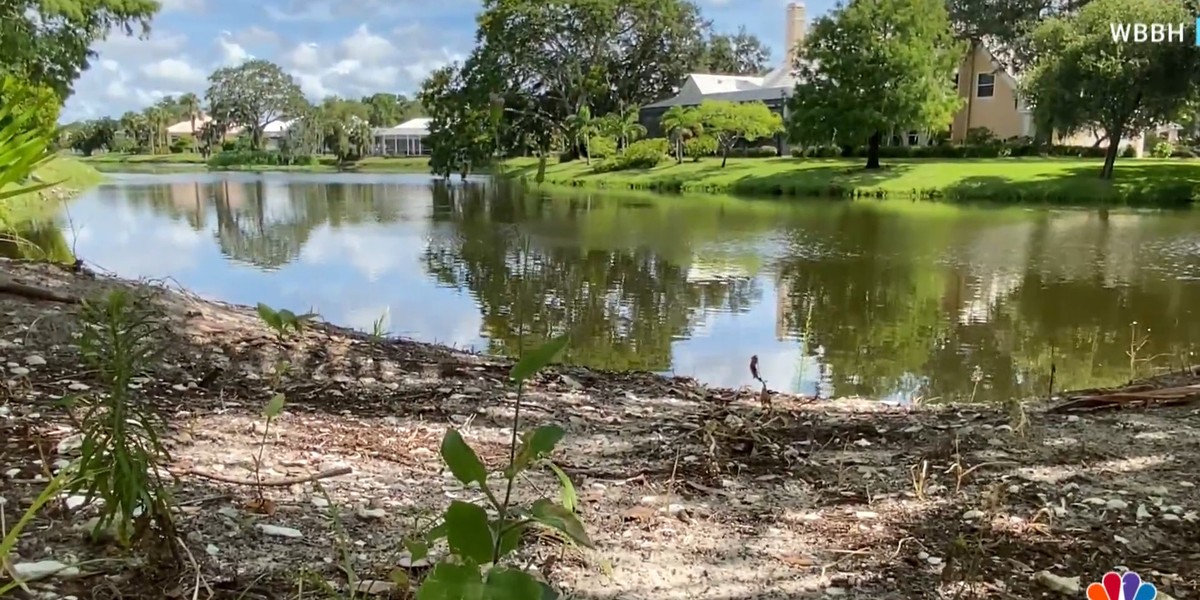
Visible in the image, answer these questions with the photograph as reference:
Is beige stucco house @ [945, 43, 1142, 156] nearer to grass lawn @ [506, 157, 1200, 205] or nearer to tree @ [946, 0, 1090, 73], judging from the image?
tree @ [946, 0, 1090, 73]

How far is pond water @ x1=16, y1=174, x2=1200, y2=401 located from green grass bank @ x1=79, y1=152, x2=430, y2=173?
105ft

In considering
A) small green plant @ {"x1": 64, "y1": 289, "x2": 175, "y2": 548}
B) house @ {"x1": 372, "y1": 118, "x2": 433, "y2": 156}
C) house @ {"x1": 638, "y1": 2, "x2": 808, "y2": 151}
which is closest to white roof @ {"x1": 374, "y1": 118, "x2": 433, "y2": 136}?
house @ {"x1": 372, "y1": 118, "x2": 433, "y2": 156}

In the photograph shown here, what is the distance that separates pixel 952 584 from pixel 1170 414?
1856 millimetres

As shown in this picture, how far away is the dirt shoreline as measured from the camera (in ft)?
6.08

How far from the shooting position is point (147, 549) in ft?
5.47

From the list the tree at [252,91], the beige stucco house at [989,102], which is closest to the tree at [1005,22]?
the beige stucco house at [989,102]

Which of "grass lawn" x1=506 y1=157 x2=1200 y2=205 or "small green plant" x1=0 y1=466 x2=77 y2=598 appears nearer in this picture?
"small green plant" x1=0 y1=466 x2=77 y2=598

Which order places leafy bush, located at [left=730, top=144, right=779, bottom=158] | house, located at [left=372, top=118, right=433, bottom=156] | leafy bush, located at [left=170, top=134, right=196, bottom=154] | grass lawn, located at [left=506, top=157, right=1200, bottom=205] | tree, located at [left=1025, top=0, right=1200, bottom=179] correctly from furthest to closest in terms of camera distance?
leafy bush, located at [left=170, top=134, right=196, bottom=154], house, located at [left=372, top=118, right=433, bottom=156], leafy bush, located at [left=730, top=144, right=779, bottom=158], grass lawn, located at [left=506, top=157, right=1200, bottom=205], tree, located at [left=1025, top=0, right=1200, bottom=179]

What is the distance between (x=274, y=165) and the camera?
5656 centimetres

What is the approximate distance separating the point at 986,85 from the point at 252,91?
175 ft

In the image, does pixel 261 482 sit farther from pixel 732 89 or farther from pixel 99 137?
pixel 99 137

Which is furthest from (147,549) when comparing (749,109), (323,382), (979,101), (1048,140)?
(979,101)

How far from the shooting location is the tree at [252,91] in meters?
70.5

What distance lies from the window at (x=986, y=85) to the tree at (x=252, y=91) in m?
49.6
